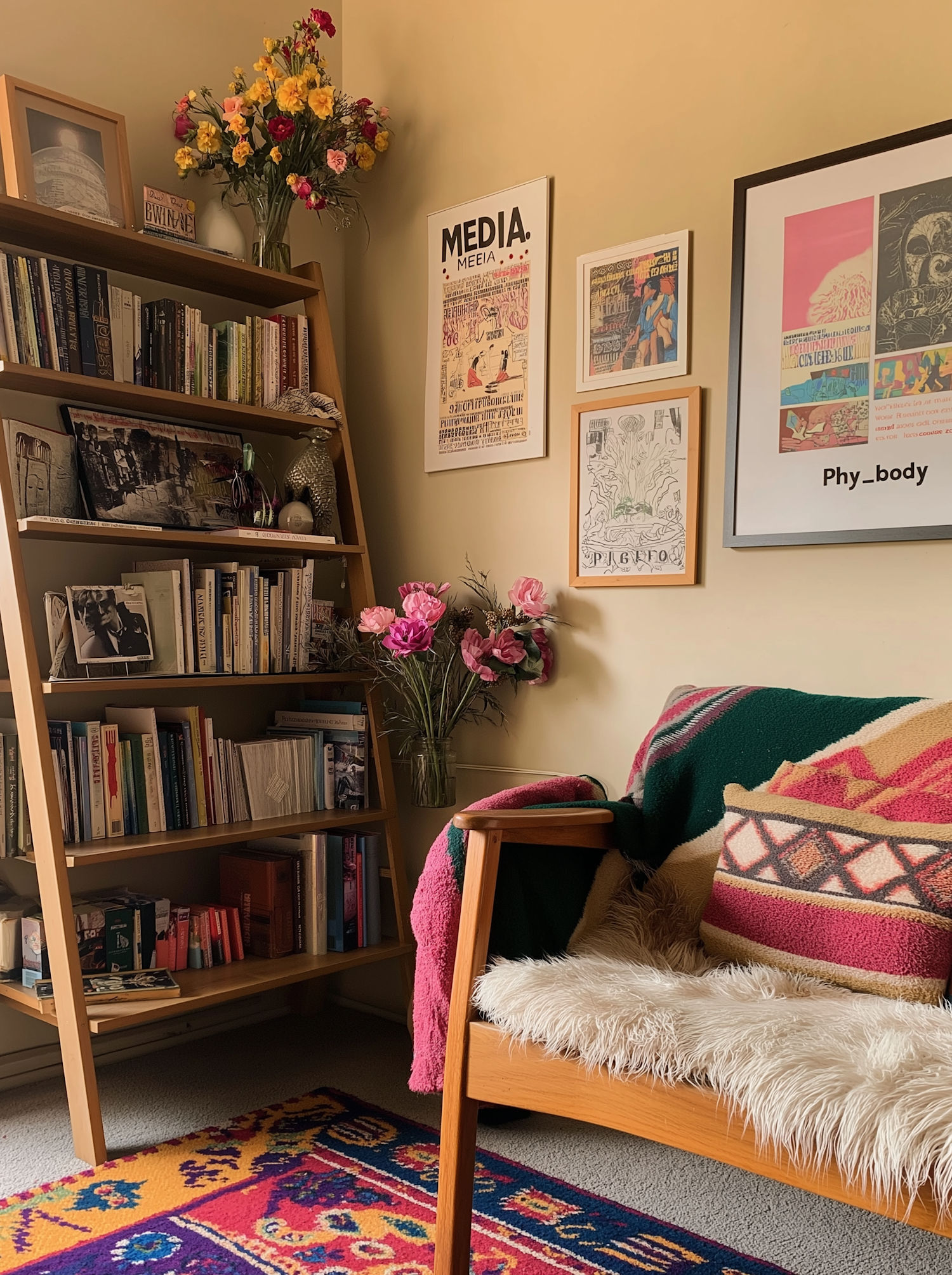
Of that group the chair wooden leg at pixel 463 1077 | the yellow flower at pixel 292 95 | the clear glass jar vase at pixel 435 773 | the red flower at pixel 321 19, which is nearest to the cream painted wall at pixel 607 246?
the clear glass jar vase at pixel 435 773

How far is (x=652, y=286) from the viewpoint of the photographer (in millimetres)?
2219

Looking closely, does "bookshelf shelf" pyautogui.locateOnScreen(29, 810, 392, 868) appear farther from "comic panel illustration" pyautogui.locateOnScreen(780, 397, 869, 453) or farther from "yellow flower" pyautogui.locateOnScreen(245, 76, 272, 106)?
"yellow flower" pyautogui.locateOnScreen(245, 76, 272, 106)

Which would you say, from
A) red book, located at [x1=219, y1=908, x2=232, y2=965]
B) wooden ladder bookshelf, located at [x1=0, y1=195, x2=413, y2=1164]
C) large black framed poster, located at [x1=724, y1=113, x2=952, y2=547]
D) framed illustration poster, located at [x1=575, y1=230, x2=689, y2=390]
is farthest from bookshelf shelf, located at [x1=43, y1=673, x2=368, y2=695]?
large black framed poster, located at [x1=724, y1=113, x2=952, y2=547]

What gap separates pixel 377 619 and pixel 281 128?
109 centimetres

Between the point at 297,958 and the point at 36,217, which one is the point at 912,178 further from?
the point at 297,958

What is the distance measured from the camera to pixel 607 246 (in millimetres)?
2305

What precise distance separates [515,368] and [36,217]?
1014 mm

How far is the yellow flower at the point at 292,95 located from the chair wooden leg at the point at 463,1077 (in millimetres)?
1731

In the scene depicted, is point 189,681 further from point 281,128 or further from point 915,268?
point 915,268

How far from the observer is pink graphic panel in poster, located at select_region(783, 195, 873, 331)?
192cm

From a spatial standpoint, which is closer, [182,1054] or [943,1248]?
[943,1248]

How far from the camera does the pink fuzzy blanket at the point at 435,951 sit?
5.41 ft

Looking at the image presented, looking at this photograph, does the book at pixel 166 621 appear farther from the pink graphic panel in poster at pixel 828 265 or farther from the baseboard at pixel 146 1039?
the pink graphic panel in poster at pixel 828 265

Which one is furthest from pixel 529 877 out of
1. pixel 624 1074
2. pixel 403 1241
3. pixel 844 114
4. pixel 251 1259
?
pixel 844 114
